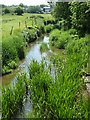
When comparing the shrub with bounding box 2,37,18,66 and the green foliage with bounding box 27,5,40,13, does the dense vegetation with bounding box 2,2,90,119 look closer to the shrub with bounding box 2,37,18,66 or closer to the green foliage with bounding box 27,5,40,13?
the shrub with bounding box 2,37,18,66

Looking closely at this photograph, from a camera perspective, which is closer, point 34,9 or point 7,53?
point 7,53

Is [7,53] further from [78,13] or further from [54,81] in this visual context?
[78,13]

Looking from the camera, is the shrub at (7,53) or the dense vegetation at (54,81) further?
the shrub at (7,53)

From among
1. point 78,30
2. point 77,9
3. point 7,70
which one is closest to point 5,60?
point 7,70

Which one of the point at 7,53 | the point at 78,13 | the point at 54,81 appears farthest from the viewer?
the point at 78,13

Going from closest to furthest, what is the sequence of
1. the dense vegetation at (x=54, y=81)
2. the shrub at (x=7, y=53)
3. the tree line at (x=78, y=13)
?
the dense vegetation at (x=54, y=81) < the shrub at (x=7, y=53) < the tree line at (x=78, y=13)

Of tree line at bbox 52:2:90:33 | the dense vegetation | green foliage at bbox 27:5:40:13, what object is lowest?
the dense vegetation

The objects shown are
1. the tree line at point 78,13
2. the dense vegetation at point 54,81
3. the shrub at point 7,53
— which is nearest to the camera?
the dense vegetation at point 54,81

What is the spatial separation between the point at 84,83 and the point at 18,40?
546cm

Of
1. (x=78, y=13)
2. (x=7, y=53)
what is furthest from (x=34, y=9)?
(x=7, y=53)

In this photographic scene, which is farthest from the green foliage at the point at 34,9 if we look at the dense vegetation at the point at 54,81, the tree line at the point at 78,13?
the dense vegetation at the point at 54,81

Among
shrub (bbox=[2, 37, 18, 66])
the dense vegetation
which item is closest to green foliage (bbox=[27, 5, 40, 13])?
the dense vegetation

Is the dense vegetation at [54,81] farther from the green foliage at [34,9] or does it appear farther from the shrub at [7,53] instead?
the green foliage at [34,9]

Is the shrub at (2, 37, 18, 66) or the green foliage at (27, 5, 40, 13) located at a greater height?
the green foliage at (27, 5, 40, 13)
